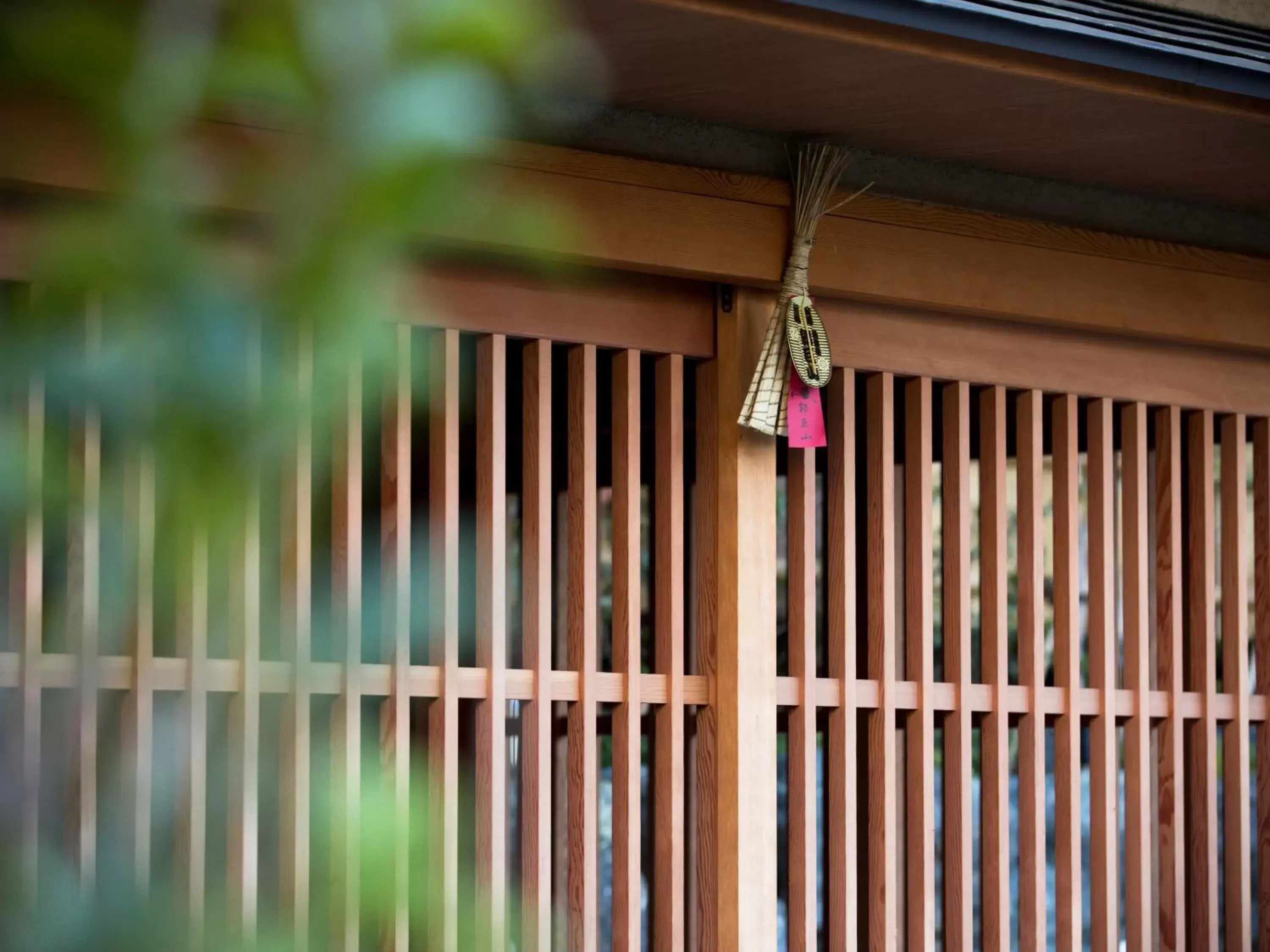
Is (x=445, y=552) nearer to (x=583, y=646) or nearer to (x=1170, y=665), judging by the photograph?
(x=583, y=646)

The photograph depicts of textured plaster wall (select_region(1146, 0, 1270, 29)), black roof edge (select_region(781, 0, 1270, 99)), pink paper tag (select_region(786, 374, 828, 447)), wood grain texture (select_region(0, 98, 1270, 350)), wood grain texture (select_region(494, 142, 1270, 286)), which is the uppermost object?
textured plaster wall (select_region(1146, 0, 1270, 29))

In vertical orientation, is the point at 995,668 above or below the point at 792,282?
below

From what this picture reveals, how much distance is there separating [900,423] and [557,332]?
6.25ft

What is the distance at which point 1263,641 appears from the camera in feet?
12.2

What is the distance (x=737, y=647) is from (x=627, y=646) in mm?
202

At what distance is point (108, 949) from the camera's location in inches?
17.9

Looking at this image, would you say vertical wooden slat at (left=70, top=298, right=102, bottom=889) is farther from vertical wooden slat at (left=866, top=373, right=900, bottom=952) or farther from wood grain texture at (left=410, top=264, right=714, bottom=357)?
vertical wooden slat at (left=866, top=373, right=900, bottom=952)

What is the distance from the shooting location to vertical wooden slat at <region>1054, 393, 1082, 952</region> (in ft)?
11.3

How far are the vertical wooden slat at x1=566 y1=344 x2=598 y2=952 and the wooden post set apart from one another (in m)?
0.23

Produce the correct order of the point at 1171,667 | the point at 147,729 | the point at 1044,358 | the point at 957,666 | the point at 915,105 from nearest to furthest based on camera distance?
the point at 147,729
the point at 915,105
the point at 957,666
the point at 1044,358
the point at 1171,667

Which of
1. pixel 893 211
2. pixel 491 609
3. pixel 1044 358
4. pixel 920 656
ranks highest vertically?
pixel 893 211

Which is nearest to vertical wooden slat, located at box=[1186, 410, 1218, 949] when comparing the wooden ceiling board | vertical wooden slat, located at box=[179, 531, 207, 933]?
the wooden ceiling board

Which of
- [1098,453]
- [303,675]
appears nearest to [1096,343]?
[1098,453]

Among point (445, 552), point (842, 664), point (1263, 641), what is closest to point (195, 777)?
point (445, 552)
